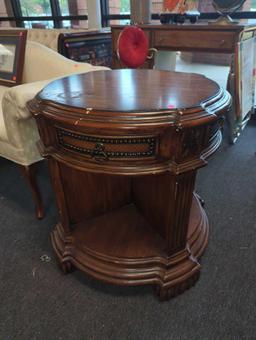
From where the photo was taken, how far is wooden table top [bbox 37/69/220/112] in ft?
2.36

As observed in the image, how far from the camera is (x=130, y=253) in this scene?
0.99m

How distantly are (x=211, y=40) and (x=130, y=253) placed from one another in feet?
4.80

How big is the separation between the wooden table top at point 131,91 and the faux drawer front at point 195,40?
0.81 metres

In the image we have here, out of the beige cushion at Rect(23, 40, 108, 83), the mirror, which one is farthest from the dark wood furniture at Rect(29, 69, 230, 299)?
the mirror

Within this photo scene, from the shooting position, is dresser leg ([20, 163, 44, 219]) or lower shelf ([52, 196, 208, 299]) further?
dresser leg ([20, 163, 44, 219])

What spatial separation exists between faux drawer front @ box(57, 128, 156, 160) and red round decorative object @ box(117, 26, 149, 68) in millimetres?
775

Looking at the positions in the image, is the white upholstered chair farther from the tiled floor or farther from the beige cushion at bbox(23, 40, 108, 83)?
the tiled floor

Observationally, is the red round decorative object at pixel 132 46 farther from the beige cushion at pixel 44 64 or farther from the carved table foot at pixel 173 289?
the carved table foot at pixel 173 289

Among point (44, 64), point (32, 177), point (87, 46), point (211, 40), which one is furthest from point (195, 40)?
point (32, 177)

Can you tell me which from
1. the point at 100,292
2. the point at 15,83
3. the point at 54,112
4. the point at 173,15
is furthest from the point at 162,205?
the point at 173,15

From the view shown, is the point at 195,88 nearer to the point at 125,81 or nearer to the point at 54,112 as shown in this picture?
the point at 125,81

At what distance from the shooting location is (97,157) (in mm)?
720

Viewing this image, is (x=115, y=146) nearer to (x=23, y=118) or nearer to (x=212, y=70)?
(x=23, y=118)

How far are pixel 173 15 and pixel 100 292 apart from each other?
1855 millimetres
